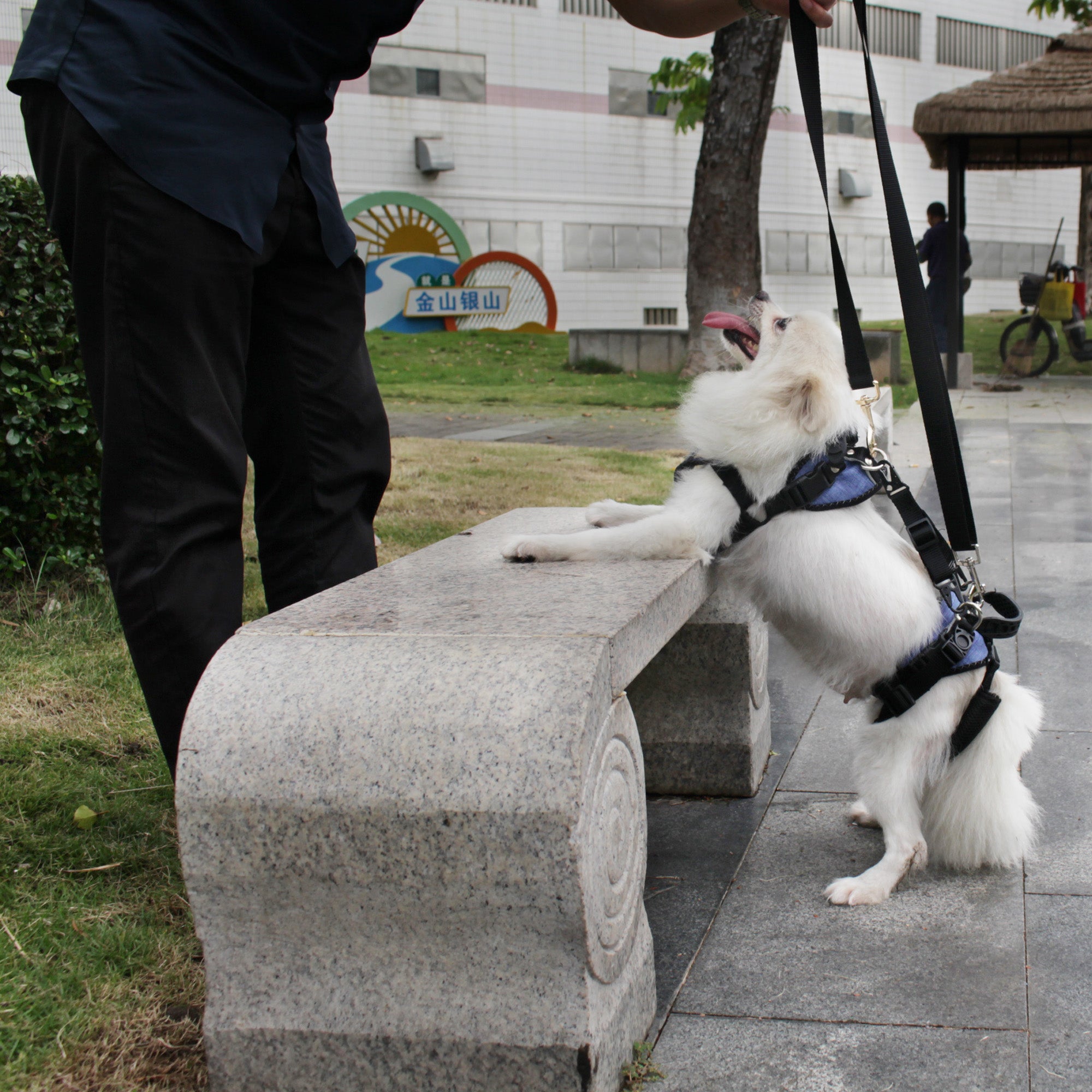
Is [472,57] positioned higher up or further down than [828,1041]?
higher up

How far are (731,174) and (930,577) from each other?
10.2 metres

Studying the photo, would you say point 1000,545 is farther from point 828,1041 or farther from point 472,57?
point 472,57

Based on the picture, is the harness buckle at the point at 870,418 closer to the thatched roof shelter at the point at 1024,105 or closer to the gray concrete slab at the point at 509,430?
the gray concrete slab at the point at 509,430

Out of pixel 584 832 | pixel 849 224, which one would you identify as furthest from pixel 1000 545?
pixel 849 224

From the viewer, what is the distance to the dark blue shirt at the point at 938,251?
13133 millimetres

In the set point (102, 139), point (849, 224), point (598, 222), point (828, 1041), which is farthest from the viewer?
point (849, 224)

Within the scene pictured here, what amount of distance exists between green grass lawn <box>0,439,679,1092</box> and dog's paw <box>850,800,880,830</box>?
151 cm

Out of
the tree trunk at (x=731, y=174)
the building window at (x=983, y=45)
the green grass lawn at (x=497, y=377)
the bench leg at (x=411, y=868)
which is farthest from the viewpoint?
the building window at (x=983, y=45)

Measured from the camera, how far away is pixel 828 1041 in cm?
178

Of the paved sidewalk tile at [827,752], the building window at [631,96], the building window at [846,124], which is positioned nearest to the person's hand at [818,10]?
the paved sidewalk tile at [827,752]

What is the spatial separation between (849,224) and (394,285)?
12.7m

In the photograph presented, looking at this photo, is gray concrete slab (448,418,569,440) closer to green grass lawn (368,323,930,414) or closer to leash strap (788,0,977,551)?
green grass lawn (368,323,930,414)

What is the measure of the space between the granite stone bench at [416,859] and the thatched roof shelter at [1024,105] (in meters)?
12.0

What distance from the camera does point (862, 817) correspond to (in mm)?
2629
